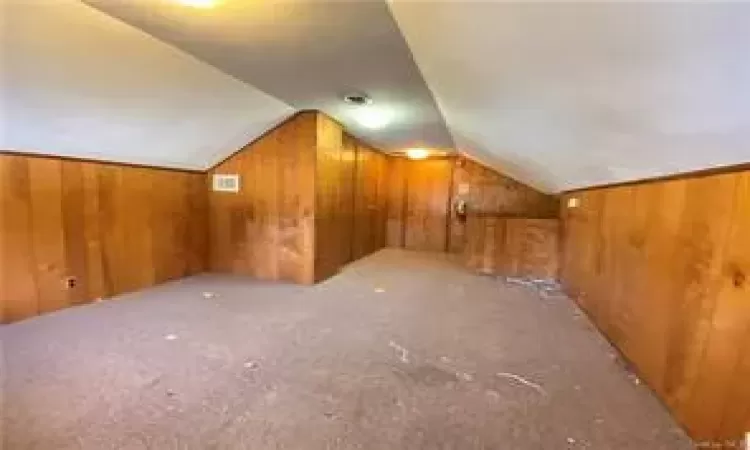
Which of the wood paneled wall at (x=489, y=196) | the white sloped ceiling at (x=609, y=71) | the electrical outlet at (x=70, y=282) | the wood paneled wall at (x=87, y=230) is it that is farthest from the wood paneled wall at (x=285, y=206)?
the wood paneled wall at (x=489, y=196)

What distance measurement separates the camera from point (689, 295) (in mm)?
1906

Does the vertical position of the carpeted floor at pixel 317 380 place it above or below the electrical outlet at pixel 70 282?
below

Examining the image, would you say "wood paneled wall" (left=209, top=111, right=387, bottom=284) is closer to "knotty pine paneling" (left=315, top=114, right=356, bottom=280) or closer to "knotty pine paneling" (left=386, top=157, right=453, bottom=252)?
"knotty pine paneling" (left=315, top=114, right=356, bottom=280)

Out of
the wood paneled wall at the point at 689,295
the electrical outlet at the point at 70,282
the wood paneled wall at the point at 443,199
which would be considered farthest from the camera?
the wood paneled wall at the point at 443,199

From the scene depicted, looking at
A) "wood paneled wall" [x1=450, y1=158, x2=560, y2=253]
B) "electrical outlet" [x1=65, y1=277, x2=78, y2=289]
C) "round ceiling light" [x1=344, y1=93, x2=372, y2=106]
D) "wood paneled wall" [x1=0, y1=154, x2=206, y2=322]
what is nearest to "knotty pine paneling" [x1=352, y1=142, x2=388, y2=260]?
"wood paneled wall" [x1=450, y1=158, x2=560, y2=253]

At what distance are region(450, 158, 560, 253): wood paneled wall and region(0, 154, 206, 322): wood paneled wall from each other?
435 cm

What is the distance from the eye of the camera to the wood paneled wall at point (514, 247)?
525 centimetres

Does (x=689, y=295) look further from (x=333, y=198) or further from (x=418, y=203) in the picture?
(x=418, y=203)

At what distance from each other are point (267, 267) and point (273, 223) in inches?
19.4

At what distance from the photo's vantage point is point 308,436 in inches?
68.4

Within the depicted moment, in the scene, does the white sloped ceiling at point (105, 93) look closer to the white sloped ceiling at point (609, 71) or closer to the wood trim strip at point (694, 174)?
the white sloped ceiling at point (609, 71)

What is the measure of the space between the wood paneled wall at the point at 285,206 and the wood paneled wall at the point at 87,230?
0.37 meters

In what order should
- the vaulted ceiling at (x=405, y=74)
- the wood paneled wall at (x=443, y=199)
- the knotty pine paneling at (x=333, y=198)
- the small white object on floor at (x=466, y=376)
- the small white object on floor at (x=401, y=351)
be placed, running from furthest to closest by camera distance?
the wood paneled wall at (x=443, y=199) < the knotty pine paneling at (x=333, y=198) < the small white object on floor at (x=401, y=351) < the small white object on floor at (x=466, y=376) < the vaulted ceiling at (x=405, y=74)

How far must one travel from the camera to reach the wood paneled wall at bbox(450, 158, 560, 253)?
7.08 m
